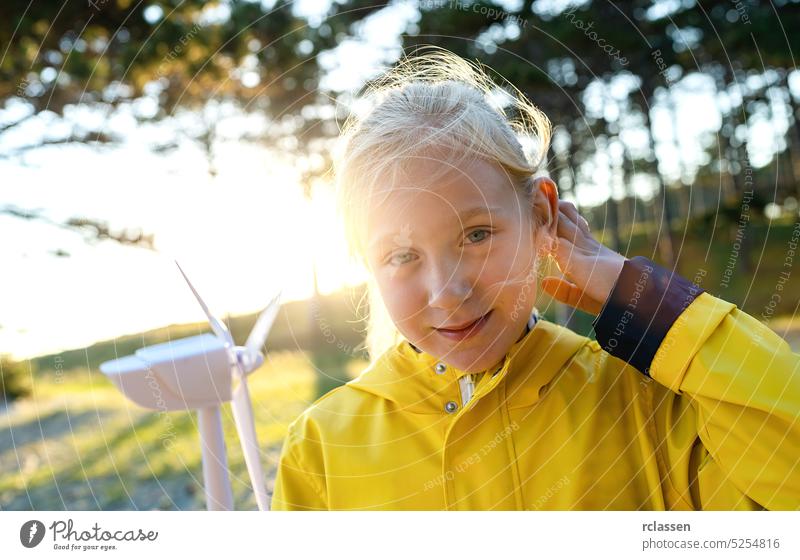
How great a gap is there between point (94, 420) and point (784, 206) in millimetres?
13485

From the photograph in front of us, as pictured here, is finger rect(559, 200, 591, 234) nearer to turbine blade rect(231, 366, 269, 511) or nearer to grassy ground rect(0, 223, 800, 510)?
grassy ground rect(0, 223, 800, 510)

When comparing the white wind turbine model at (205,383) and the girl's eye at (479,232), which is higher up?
the girl's eye at (479,232)

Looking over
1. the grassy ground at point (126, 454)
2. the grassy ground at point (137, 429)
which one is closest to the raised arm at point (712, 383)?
the grassy ground at point (137, 429)

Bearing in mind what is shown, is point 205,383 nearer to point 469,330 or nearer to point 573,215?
point 469,330

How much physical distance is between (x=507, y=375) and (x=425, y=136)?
518 millimetres

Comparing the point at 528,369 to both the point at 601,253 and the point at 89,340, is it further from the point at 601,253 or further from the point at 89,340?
the point at 89,340

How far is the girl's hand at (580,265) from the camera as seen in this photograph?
1.39 metres

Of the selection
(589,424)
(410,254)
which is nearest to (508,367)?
(589,424)

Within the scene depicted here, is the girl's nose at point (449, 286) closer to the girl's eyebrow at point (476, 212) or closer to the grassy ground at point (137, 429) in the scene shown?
the girl's eyebrow at point (476, 212)

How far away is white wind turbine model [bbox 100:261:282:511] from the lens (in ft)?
5.74

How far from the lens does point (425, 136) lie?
1428mm

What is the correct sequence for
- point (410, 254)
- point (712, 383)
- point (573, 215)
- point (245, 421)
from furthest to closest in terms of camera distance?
point (245, 421)
point (573, 215)
point (410, 254)
point (712, 383)

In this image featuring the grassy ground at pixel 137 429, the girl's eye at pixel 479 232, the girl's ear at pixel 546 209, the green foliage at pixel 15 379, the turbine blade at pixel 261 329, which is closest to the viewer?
the girl's eye at pixel 479 232
